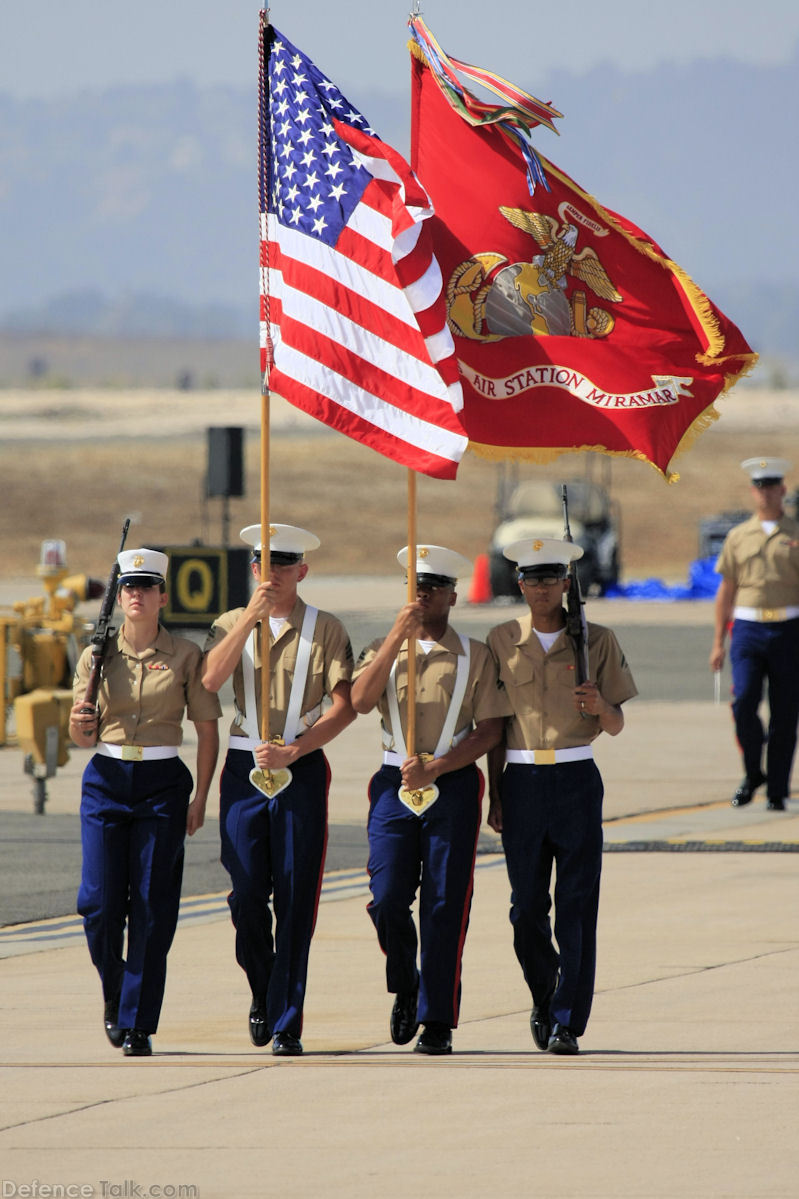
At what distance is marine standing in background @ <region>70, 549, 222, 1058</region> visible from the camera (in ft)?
24.9

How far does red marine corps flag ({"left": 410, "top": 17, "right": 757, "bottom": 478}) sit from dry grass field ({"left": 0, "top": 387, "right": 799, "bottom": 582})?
46554mm

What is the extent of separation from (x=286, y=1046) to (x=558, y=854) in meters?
1.14

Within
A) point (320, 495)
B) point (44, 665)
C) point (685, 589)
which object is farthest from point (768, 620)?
point (320, 495)

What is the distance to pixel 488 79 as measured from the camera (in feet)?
28.1

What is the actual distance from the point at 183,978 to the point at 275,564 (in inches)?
87.2

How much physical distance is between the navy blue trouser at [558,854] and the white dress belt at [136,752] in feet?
3.95

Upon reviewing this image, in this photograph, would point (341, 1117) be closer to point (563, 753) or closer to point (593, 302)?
point (563, 753)

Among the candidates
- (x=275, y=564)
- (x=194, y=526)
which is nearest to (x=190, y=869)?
(x=275, y=564)

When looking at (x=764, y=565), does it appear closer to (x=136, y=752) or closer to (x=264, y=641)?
(x=264, y=641)

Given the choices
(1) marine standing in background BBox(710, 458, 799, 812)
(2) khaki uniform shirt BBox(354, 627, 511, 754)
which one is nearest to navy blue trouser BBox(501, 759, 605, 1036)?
(2) khaki uniform shirt BBox(354, 627, 511, 754)

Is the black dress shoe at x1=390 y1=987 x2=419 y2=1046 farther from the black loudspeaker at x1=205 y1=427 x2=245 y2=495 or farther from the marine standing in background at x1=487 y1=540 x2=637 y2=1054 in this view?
the black loudspeaker at x1=205 y1=427 x2=245 y2=495

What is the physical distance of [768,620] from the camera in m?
14.2

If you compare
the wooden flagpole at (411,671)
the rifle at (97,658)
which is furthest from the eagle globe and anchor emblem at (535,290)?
the rifle at (97,658)

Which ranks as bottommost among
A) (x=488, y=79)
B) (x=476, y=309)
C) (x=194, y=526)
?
(x=194, y=526)
